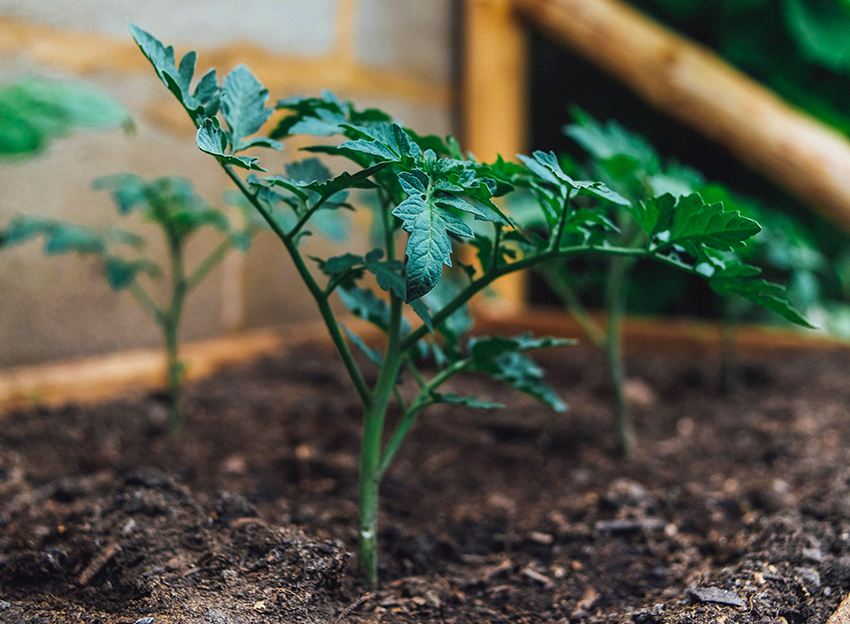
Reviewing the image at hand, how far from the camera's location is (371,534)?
0.82 m

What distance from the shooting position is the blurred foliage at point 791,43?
2023mm

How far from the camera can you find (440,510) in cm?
113

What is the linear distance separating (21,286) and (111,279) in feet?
1.69

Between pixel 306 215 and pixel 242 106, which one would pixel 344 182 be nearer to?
pixel 306 215

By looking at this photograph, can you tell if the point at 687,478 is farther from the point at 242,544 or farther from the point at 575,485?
the point at 242,544

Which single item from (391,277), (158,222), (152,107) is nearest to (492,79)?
(152,107)

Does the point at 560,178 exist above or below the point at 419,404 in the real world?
above

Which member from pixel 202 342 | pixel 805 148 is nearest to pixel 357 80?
pixel 202 342

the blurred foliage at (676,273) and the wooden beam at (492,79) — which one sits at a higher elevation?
the wooden beam at (492,79)

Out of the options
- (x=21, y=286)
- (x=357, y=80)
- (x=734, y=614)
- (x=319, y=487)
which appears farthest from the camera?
(x=357, y=80)

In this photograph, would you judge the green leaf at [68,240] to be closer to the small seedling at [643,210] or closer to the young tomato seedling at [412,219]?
the young tomato seedling at [412,219]

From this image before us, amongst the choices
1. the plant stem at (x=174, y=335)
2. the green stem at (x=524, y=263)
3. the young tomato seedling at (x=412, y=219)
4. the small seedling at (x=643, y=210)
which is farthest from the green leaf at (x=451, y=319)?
the plant stem at (x=174, y=335)

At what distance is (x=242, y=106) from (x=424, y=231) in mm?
321

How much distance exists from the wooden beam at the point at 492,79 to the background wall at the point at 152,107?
0.19m
